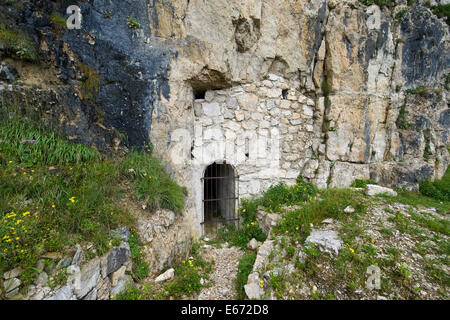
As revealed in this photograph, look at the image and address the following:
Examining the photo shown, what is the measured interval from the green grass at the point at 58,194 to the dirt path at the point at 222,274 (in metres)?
1.13

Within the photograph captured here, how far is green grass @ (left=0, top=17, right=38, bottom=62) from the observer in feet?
10.2

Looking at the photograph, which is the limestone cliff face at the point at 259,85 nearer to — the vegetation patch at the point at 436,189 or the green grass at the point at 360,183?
the green grass at the point at 360,183

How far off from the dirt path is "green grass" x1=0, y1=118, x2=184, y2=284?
1.13 metres

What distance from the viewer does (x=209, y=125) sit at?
4.76m

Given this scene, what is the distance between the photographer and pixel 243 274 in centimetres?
305

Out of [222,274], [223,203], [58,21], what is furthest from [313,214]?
[58,21]

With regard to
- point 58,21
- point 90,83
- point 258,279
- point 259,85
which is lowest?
point 258,279

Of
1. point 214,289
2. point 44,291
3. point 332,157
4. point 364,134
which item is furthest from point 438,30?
point 44,291

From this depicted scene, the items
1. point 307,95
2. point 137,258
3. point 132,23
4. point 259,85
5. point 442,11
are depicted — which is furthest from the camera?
point 442,11

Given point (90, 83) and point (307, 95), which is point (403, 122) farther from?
point (90, 83)

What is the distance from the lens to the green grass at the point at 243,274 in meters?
2.84

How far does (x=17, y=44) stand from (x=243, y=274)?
5457 millimetres

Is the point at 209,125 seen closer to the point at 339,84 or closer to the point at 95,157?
the point at 95,157

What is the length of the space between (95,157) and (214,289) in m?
3.18
